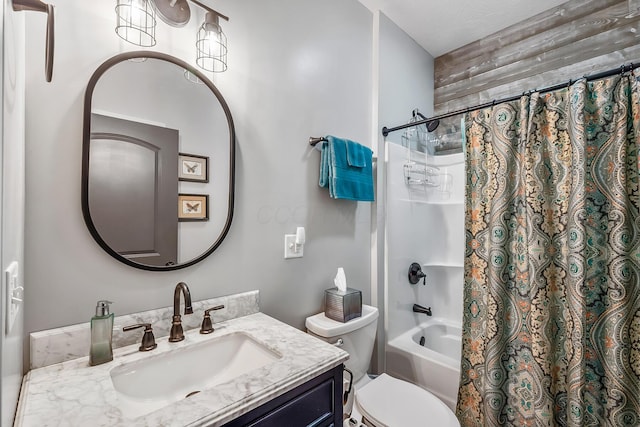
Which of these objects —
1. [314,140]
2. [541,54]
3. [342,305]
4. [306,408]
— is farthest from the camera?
[541,54]

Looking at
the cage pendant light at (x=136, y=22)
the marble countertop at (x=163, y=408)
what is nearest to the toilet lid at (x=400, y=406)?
the marble countertop at (x=163, y=408)

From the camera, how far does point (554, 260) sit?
1389 millimetres

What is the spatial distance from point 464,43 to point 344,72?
1.32 meters

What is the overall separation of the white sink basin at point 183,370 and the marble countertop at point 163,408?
3cm

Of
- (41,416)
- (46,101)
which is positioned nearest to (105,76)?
(46,101)

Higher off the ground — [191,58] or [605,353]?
[191,58]

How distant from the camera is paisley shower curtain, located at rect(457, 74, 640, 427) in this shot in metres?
1.22

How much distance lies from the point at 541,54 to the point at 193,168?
2.45m

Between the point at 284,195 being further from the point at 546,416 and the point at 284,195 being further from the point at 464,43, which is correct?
the point at 464,43

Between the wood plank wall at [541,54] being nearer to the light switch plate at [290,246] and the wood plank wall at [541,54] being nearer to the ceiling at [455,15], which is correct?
the ceiling at [455,15]

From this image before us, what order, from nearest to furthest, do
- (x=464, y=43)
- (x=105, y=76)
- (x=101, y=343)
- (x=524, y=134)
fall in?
(x=101, y=343) < (x=105, y=76) < (x=524, y=134) < (x=464, y=43)

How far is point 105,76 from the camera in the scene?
0.98m

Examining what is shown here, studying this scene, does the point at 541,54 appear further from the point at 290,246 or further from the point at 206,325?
the point at 206,325

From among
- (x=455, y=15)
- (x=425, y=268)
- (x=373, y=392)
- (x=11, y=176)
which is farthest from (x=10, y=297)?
(x=455, y=15)
